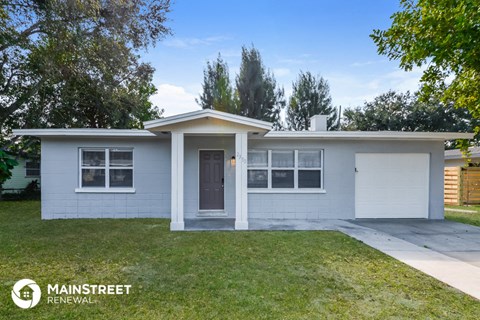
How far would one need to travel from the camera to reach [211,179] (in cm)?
882

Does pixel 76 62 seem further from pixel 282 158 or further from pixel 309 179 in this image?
pixel 309 179

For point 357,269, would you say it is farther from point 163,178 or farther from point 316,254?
point 163,178

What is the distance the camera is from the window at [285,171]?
28.8ft

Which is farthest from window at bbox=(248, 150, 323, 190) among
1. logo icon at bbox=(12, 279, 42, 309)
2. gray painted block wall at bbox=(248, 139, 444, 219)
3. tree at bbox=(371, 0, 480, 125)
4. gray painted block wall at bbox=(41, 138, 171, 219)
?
logo icon at bbox=(12, 279, 42, 309)

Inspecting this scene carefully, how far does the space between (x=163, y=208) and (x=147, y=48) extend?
937 centimetres

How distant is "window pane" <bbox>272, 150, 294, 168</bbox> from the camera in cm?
881

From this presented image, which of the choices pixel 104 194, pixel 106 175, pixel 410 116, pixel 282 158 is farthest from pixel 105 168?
pixel 410 116

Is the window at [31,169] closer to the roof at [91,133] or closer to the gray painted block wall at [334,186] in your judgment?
the roof at [91,133]

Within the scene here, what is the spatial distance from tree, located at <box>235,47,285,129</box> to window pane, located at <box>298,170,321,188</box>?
13741 mm

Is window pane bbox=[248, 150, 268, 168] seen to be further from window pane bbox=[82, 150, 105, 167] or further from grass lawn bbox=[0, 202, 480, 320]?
window pane bbox=[82, 150, 105, 167]

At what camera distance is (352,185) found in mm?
8781

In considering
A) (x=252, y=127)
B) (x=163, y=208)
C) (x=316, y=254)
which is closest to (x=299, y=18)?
(x=252, y=127)

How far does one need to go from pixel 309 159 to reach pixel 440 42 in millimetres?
4882

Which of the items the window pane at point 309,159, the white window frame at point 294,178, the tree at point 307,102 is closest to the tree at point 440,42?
the window pane at point 309,159
